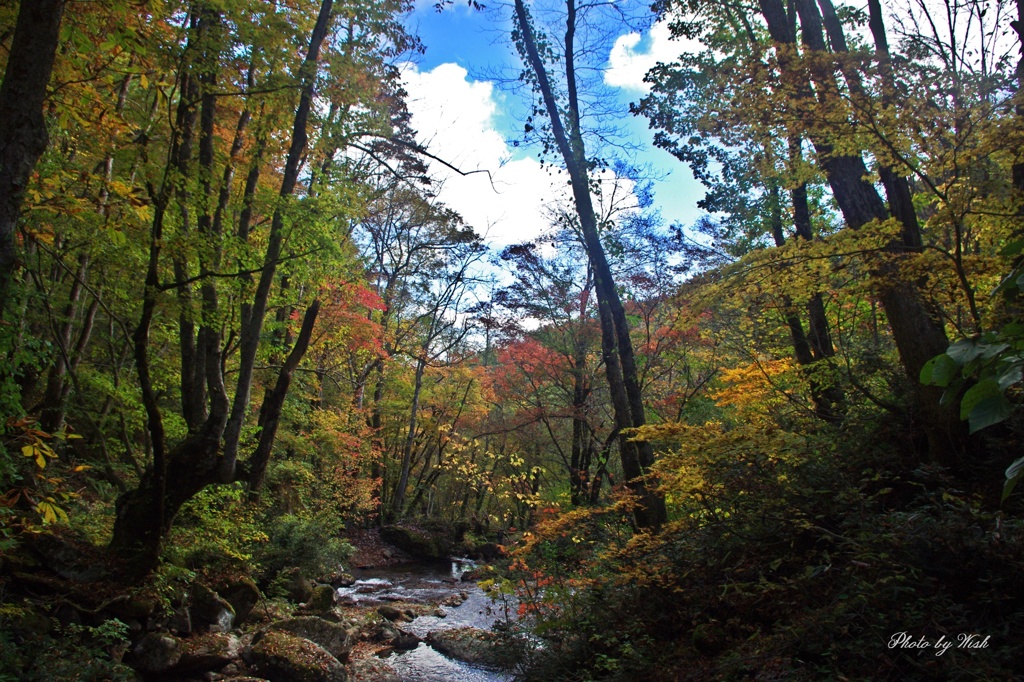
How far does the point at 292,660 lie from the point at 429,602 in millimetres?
5800

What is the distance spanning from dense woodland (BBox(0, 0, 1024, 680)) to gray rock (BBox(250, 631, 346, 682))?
116 cm

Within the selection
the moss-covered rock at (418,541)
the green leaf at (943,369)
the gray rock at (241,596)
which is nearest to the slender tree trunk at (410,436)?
the moss-covered rock at (418,541)

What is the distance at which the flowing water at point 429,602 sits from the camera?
7062 millimetres

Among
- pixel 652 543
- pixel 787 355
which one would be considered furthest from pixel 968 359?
pixel 787 355

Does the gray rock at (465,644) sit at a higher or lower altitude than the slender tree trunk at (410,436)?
lower

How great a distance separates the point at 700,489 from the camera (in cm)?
502

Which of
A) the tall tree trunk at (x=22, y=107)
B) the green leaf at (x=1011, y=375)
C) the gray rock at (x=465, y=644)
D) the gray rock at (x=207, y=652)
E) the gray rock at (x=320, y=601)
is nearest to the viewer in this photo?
the green leaf at (x=1011, y=375)

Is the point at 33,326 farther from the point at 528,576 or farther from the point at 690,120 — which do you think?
the point at 690,120

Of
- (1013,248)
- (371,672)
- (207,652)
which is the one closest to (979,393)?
(1013,248)

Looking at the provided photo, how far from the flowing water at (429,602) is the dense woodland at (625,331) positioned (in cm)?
161

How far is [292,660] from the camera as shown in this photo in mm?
5914

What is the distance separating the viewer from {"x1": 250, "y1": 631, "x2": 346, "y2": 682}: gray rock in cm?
Answer: 579

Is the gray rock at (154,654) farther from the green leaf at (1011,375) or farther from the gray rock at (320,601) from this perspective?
the green leaf at (1011,375)

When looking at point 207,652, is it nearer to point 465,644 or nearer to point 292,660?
point 292,660
